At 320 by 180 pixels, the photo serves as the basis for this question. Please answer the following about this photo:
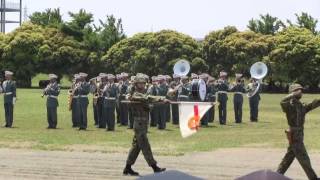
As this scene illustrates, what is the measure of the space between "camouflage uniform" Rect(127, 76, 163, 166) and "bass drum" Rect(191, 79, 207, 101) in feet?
37.7

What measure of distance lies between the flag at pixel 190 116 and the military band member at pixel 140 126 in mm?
971

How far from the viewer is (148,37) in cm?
6238

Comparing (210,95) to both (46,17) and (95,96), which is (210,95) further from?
(46,17)

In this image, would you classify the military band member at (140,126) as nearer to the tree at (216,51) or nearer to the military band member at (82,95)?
the military band member at (82,95)

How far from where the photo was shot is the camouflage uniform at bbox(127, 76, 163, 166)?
1196cm

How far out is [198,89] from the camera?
927 inches

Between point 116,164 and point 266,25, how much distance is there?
5888 cm

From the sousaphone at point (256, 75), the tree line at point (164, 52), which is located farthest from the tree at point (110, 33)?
the sousaphone at point (256, 75)

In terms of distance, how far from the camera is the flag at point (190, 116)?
10930mm

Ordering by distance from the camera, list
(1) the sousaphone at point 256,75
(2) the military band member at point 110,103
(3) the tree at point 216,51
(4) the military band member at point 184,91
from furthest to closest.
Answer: (3) the tree at point 216,51
(1) the sousaphone at point 256,75
(4) the military band member at point 184,91
(2) the military band member at point 110,103

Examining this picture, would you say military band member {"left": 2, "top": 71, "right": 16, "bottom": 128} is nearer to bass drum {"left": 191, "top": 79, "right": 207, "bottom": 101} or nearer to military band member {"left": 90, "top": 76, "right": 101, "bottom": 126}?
military band member {"left": 90, "top": 76, "right": 101, "bottom": 126}

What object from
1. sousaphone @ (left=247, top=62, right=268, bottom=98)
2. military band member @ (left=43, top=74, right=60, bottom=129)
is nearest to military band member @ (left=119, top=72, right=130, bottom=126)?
military band member @ (left=43, top=74, right=60, bottom=129)

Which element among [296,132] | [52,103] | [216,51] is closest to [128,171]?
[296,132]

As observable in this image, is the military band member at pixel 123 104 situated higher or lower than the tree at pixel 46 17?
lower
